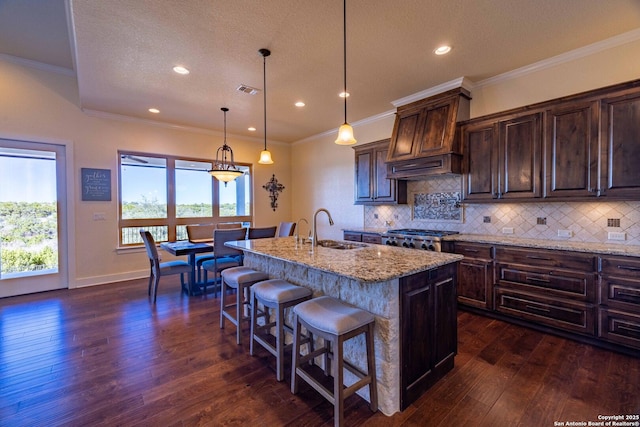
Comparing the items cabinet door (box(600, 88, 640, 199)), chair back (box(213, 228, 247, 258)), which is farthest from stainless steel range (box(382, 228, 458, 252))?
chair back (box(213, 228, 247, 258))

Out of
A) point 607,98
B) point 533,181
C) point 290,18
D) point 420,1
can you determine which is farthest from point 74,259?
point 607,98

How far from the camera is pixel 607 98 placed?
258cm

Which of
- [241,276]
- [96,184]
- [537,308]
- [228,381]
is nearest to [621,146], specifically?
[537,308]

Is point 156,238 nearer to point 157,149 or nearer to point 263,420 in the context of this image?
point 157,149

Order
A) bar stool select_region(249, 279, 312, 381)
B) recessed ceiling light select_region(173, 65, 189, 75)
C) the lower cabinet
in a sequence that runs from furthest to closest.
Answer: recessed ceiling light select_region(173, 65, 189, 75), the lower cabinet, bar stool select_region(249, 279, 312, 381)

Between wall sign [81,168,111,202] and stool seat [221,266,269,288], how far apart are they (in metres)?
3.37

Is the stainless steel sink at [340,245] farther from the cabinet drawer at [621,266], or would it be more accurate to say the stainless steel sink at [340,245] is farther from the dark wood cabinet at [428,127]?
the cabinet drawer at [621,266]

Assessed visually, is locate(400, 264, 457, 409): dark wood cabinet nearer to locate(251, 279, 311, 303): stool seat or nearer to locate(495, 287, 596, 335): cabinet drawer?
locate(251, 279, 311, 303): stool seat

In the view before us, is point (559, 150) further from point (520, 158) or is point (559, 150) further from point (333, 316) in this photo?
point (333, 316)

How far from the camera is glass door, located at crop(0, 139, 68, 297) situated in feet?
13.3

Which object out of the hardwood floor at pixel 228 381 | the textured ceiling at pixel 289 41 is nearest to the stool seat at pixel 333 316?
the hardwood floor at pixel 228 381

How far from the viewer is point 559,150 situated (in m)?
2.85

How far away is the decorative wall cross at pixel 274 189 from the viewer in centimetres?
669

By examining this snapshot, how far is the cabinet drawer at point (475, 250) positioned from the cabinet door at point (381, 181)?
1.31 m
